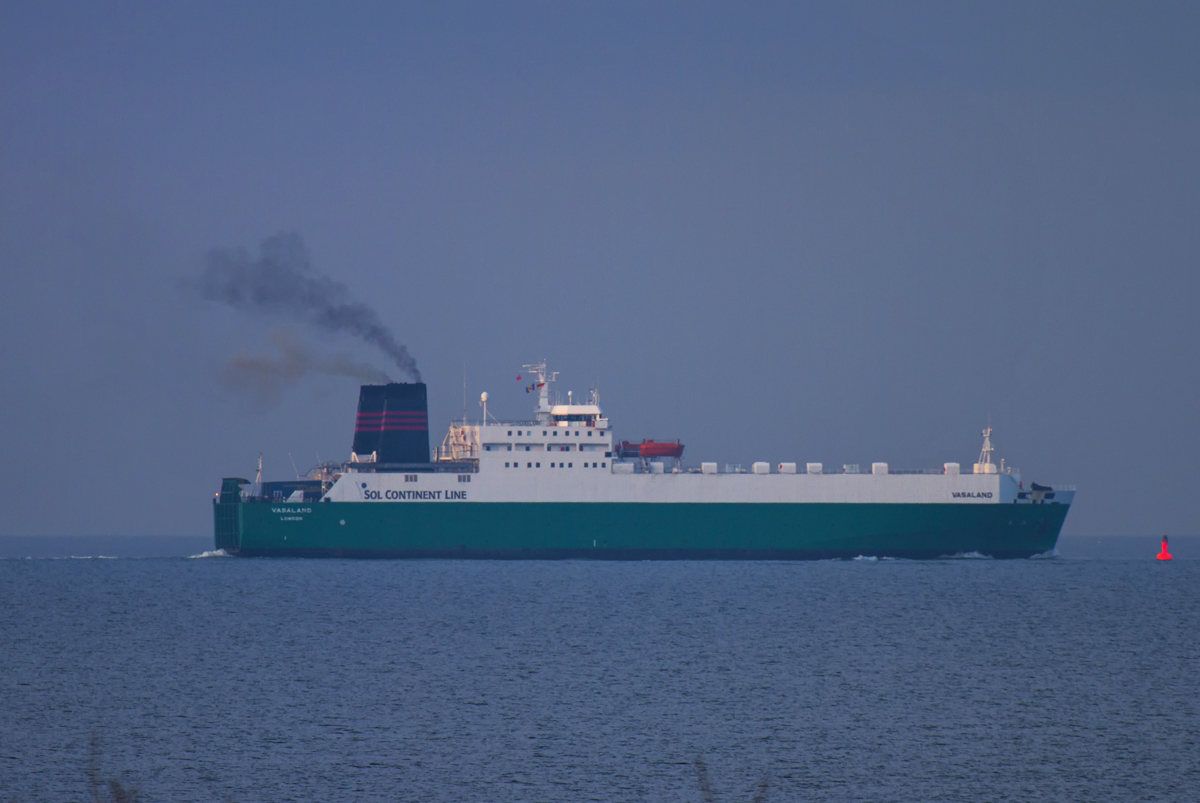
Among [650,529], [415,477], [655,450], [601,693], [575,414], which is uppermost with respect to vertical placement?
→ [575,414]

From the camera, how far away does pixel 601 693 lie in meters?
22.0

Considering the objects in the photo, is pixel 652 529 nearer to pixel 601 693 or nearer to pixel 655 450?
pixel 655 450

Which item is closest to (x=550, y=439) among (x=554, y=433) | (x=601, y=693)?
(x=554, y=433)

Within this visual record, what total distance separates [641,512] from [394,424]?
9990 mm

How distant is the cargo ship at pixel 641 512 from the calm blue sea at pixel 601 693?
718 centimetres

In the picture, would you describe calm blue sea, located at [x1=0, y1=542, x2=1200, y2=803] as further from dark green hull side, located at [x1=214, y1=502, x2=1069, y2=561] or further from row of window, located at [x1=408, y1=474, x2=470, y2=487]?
row of window, located at [x1=408, y1=474, x2=470, y2=487]

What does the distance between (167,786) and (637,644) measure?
12.8 meters

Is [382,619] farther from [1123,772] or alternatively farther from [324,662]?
[1123,772]

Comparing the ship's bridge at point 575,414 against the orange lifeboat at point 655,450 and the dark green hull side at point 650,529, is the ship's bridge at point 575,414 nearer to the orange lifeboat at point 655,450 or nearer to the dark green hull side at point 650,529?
the orange lifeboat at point 655,450

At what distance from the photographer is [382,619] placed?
1235 inches

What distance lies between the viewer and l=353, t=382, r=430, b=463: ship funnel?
1932 inches

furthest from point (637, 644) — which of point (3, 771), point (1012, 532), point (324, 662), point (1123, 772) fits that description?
point (1012, 532)

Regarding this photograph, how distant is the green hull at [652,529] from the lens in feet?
154

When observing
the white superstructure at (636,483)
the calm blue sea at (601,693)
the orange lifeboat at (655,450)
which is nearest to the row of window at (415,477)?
the white superstructure at (636,483)
